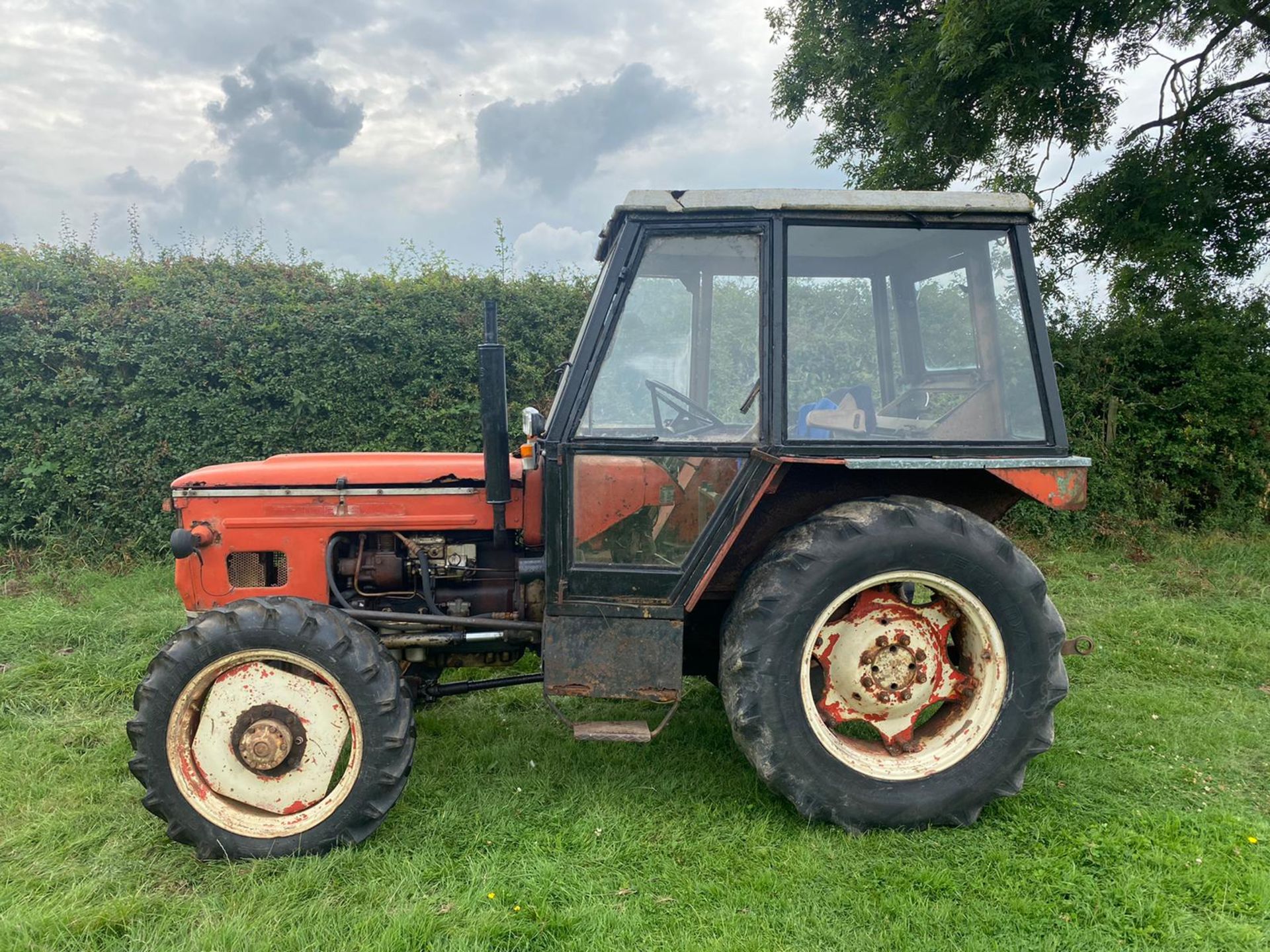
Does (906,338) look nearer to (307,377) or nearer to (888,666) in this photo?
(888,666)

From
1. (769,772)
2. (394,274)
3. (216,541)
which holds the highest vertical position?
(394,274)

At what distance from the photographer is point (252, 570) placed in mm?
3107

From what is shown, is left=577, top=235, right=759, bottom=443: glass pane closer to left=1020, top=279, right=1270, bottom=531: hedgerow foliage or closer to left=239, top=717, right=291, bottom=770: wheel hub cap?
left=239, top=717, right=291, bottom=770: wheel hub cap

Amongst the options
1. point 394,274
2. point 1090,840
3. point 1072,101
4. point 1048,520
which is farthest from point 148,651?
point 1072,101

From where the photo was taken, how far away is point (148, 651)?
4.44 metres

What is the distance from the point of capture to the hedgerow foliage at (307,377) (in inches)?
233

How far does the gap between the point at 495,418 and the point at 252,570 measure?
4.22 feet

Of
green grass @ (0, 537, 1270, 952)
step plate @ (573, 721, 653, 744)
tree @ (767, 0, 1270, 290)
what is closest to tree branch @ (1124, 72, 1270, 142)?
tree @ (767, 0, 1270, 290)

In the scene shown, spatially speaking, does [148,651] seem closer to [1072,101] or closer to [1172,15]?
[1072,101]

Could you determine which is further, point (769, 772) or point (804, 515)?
point (804, 515)

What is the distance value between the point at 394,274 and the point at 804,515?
4.77 meters

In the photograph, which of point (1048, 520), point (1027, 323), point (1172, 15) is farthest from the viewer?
point (1048, 520)

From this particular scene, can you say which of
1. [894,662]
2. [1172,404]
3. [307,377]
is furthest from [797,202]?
[1172,404]

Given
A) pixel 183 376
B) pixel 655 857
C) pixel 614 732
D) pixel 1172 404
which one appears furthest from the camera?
pixel 1172 404
